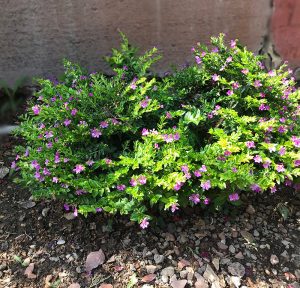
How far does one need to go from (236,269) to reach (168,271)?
0.37 meters

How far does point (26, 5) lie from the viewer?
11.0 ft

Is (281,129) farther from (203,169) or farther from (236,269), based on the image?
(236,269)

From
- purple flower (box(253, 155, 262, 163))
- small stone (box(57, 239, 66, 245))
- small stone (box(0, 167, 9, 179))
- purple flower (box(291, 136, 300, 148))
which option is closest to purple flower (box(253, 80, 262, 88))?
purple flower (box(291, 136, 300, 148))

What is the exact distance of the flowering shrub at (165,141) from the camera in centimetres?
208

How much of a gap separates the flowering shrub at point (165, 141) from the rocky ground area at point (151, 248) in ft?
0.60

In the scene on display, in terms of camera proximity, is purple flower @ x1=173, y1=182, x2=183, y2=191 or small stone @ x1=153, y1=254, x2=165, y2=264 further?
small stone @ x1=153, y1=254, x2=165, y2=264

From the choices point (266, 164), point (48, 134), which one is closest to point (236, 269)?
point (266, 164)

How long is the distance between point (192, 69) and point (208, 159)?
795 mm

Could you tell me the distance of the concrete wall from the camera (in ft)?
11.1

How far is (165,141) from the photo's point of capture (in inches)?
87.0

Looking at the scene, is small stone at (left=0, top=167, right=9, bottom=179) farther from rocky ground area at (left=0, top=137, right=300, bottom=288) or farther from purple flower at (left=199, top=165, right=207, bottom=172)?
purple flower at (left=199, top=165, right=207, bottom=172)

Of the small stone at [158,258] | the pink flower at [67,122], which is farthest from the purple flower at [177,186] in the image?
the pink flower at [67,122]

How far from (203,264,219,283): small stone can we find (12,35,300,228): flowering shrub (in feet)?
1.15

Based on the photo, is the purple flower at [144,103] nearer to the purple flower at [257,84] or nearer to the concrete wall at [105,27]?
the purple flower at [257,84]
